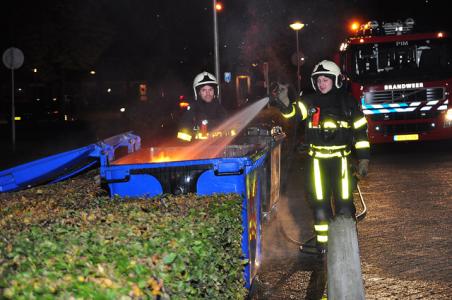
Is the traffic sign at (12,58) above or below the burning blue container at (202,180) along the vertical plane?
above

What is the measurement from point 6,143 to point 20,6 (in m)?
6.80

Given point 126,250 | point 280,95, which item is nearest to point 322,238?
point 280,95

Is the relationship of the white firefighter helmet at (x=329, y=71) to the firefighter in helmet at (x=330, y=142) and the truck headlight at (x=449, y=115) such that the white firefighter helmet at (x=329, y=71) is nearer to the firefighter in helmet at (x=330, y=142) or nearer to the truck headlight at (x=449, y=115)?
the firefighter in helmet at (x=330, y=142)

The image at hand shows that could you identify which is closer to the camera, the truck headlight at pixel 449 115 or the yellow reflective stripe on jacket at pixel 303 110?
the yellow reflective stripe on jacket at pixel 303 110

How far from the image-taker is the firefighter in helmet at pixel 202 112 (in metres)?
7.16

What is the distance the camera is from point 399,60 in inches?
608

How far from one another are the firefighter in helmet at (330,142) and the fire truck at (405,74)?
9.17 metres

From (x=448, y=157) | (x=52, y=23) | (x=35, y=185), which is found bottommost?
(x=448, y=157)

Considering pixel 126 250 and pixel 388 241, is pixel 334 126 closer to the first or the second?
pixel 388 241

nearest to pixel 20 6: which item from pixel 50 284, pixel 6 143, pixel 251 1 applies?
pixel 6 143

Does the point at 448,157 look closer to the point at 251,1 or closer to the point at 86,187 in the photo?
the point at 86,187

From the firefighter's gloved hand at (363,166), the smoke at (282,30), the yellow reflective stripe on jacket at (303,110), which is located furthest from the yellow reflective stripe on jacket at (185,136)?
the smoke at (282,30)

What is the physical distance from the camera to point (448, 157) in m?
14.6

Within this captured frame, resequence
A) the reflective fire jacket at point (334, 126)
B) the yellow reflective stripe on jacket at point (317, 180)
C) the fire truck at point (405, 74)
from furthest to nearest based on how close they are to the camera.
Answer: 1. the fire truck at point (405, 74)
2. the yellow reflective stripe on jacket at point (317, 180)
3. the reflective fire jacket at point (334, 126)
